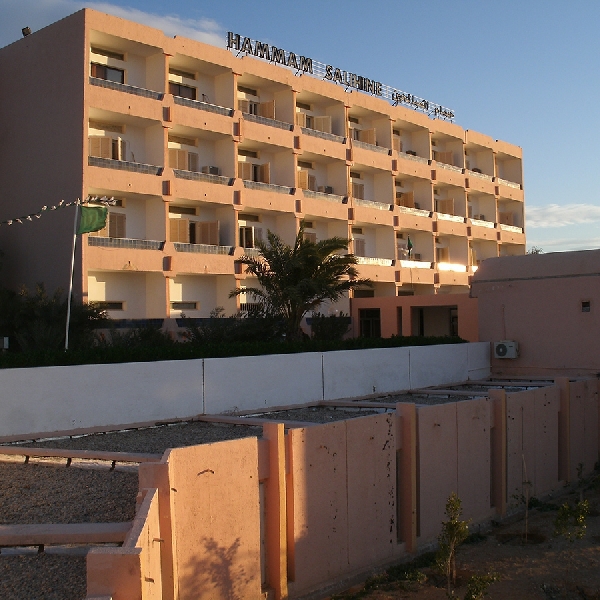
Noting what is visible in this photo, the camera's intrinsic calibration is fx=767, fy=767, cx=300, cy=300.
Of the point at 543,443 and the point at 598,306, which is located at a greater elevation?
the point at 598,306

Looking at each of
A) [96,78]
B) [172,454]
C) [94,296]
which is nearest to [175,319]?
[94,296]

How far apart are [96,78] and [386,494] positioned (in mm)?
21944

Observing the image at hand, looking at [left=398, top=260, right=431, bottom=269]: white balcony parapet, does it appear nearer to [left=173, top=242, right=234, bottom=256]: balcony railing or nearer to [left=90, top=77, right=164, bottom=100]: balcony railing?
[left=173, top=242, right=234, bottom=256]: balcony railing

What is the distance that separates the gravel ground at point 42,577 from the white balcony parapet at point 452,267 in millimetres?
40340

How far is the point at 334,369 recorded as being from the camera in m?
18.7

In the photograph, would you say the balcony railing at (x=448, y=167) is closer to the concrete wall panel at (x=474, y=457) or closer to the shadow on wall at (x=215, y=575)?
the concrete wall panel at (x=474, y=457)

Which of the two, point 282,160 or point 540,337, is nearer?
point 540,337

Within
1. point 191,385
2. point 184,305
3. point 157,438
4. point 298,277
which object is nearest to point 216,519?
point 157,438

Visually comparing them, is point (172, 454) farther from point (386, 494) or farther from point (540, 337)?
point (540, 337)

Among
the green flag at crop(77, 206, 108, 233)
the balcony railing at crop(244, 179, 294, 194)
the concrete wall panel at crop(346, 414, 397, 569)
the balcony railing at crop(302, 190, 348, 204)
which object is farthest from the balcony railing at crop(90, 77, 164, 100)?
the concrete wall panel at crop(346, 414, 397, 569)

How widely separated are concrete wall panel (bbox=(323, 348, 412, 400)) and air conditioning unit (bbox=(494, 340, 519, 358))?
4195 millimetres

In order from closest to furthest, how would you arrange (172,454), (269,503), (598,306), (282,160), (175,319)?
1. (172,454)
2. (269,503)
3. (598,306)
4. (175,319)
5. (282,160)

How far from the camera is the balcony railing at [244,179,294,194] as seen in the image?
3490 centimetres

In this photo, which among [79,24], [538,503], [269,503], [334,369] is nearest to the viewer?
[269,503]
